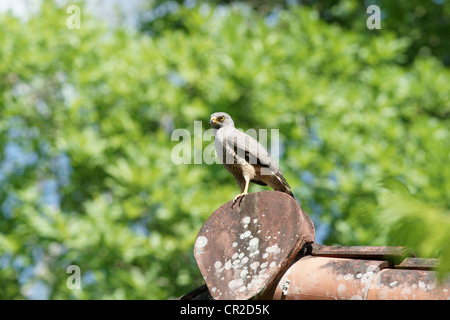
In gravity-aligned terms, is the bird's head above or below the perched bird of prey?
above

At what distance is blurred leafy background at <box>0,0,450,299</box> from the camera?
247 inches

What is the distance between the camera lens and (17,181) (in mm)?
7066

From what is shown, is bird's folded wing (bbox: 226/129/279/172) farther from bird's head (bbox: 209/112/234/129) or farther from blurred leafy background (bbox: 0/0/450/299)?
blurred leafy background (bbox: 0/0/450/299)

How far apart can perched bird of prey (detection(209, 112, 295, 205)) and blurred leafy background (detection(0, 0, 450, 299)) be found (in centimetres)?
267

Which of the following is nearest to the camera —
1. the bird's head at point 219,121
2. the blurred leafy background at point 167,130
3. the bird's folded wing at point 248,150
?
the bird's folded wing at point 248,150

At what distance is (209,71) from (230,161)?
4.09 m

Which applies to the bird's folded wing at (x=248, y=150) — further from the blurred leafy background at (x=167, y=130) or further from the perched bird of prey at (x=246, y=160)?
the blurred leafy background at (x=167, y=130)

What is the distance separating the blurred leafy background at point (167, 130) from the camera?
6.27 metres

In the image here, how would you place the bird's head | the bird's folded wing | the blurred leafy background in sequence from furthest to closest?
the blurred leafy background, the bird's head, the bird's folded wing

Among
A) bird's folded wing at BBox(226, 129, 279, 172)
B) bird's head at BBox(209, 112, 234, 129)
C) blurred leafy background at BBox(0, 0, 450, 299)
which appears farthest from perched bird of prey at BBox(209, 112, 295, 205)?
blurred leafy background at BBox(0, 0, 450, 299)

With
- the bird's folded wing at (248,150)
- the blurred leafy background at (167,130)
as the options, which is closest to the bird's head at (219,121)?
the bird's folded wing at (248,150)

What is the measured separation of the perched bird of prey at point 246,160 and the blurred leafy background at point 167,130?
2674 mm

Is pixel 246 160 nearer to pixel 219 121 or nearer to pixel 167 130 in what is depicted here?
pixel 219 121
